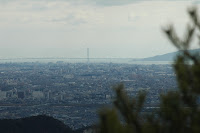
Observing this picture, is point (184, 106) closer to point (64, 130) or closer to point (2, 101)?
point (64, 130)

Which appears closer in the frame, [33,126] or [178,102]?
[178,102]

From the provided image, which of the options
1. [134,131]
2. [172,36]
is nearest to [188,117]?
[134,131]

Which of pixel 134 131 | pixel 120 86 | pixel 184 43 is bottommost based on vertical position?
pixel 134 131

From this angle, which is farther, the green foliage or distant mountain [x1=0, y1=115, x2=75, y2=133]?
distant mountain [x1=0, y1=115, x2=75, y2=133]

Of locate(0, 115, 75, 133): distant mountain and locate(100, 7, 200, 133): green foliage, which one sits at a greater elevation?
locate(100, 7, 200, 133): green foliage
